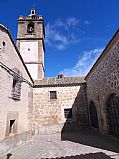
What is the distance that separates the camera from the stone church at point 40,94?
6.10 m

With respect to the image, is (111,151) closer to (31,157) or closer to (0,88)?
(31,157)

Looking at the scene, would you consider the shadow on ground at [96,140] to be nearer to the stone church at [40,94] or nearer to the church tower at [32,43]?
the stone church at [40,94]

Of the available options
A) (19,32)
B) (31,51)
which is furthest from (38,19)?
(31,51)

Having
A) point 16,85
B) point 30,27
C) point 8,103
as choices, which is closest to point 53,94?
point 16,85

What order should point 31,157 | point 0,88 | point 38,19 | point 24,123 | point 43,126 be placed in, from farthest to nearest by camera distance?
point 38,19 < point 43,126 < point 24,123 < point 0,88 < point 31,157

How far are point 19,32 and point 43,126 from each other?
11.6 metres

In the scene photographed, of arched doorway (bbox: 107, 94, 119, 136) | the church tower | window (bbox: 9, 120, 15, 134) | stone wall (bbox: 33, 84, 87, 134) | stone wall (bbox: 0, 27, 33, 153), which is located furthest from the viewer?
the church tower

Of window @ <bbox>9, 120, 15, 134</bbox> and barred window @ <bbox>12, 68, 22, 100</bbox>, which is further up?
barred window @ <bbox>12, 68, 22, 100</bbox>

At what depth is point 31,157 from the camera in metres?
5.15

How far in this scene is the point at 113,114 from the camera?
7.17m

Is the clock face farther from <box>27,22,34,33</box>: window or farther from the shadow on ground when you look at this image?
the shadow on ground

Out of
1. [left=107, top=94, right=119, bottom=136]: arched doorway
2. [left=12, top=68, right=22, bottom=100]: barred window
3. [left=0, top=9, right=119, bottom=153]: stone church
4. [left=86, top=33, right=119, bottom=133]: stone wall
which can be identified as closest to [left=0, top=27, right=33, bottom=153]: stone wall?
[left=0, top=9, right=119, bottom=153]: stone church

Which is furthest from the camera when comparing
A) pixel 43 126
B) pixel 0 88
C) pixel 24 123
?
pixel 43 126

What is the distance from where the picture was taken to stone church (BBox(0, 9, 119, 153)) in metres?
6.10
